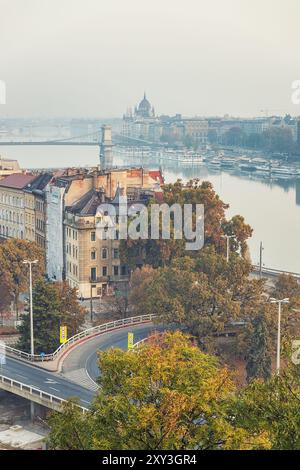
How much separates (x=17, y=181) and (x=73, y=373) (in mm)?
11334

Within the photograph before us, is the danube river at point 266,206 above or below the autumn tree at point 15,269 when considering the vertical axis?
below

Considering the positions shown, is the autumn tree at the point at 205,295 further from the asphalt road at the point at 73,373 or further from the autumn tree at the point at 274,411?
the autumn tree at the point at 274,411

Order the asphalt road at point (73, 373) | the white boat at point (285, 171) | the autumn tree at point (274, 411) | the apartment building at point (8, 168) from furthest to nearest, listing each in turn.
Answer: the white boat at point (285, 171) < the apartment building at point (8, 168) < the asphalt road at point (73, 373) < the autumn tree at point (274, 411)

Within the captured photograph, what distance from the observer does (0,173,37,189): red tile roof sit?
835 inches

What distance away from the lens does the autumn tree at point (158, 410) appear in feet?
18.3

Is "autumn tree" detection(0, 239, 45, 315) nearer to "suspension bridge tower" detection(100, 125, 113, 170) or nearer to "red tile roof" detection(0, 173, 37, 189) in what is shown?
"red tile roof" detection(0, 173, 37, 189)

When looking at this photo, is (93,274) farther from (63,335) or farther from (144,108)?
(144,108)

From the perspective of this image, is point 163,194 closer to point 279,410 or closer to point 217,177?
point 279,410

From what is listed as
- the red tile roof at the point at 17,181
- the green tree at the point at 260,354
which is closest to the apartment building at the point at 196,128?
the red tile roof at the point at 17,181

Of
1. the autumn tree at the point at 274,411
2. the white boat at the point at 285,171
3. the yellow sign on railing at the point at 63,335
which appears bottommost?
the white boat at the point at 285,171

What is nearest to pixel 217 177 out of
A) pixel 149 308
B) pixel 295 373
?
pixel 149 308

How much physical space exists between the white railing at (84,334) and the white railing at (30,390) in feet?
3.54

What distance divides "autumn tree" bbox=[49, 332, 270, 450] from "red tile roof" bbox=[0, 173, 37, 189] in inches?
596
